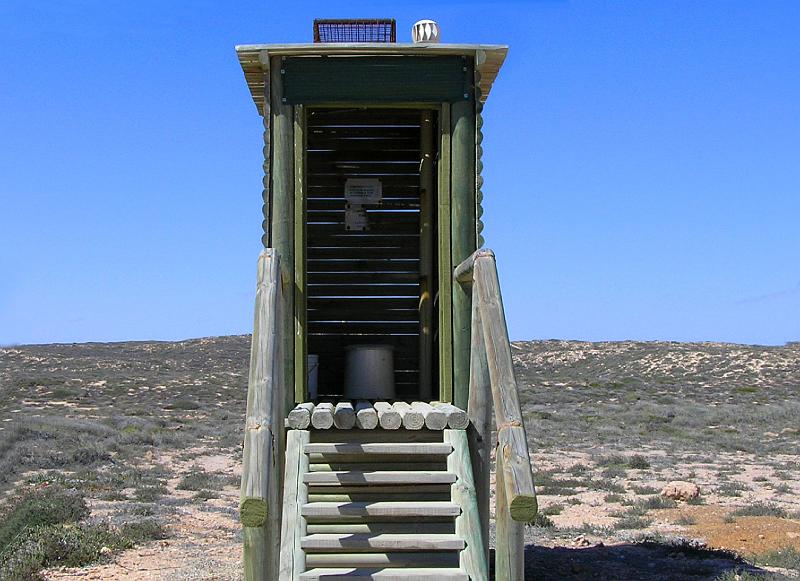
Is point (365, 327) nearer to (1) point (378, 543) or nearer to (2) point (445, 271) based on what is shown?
(2) point (445, 271)

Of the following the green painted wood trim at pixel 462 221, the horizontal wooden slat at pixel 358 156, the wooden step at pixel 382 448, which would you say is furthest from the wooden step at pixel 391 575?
the horizontal wooden slat at pixel 358 156

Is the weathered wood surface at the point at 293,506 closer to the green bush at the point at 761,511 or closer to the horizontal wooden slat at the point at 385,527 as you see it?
the horizontal wooden slat at the point at 385,527

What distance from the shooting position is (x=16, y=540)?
1128cm

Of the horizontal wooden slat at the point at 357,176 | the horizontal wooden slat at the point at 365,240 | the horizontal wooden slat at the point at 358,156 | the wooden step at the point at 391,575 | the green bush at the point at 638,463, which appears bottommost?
the green bush at the point at 638,463

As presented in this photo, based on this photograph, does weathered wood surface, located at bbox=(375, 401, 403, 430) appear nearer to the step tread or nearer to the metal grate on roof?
the step tread

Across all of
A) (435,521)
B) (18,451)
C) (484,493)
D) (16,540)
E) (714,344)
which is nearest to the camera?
(435,521)

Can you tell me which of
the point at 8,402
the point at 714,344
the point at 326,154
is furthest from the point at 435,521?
the point at 714,344

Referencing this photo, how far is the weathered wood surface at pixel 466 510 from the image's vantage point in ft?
20.1

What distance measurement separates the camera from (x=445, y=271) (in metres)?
7.75

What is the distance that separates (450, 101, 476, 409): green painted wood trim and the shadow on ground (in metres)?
3.22

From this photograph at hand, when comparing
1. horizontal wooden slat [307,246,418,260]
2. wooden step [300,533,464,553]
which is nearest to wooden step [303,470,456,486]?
wooden step [300,533,464,553]

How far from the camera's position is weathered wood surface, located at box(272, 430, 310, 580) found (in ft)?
20.0

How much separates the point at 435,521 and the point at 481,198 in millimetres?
2639

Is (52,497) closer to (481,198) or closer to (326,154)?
(326,154)
